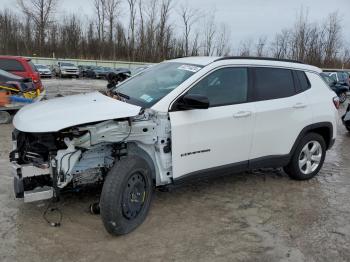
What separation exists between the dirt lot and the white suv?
332 mm

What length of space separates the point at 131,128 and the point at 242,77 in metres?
1.80

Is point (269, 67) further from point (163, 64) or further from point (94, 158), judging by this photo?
point (94, 158)

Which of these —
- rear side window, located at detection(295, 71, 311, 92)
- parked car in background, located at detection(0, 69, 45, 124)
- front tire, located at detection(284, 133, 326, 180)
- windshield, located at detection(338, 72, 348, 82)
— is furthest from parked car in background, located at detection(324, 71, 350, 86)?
rear side window, located at detection(295, 71, 311, 92)

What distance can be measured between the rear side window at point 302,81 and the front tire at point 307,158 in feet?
2.33

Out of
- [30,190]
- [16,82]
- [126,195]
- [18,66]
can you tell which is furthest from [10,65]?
[126,195]

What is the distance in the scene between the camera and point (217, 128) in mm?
4570

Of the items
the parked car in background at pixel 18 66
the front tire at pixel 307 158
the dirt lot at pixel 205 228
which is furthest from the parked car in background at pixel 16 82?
the front tire at pixel 307 158

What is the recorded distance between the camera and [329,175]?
650 centimetres

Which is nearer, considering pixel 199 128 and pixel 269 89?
pixel 199 128

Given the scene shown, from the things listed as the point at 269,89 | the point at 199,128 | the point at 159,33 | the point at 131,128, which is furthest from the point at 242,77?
the point at 159,33

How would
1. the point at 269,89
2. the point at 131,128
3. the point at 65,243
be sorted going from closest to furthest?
the point at 65,243, the point at 131,128, the point at 269,89

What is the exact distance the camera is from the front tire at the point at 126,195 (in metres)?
3.73

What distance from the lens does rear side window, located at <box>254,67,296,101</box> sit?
5.14 meters

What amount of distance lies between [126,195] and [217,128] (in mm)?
1396
